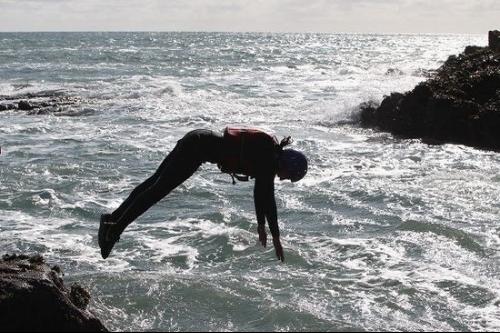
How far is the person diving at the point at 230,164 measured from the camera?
637 centimetres

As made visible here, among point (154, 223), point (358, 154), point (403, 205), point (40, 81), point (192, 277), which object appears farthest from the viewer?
point (40, 81)

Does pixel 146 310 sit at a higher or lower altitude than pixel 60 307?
lower

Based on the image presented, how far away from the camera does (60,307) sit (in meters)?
5.70

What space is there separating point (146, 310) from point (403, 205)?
21.4 feet

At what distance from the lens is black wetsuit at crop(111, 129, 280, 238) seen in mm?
6383

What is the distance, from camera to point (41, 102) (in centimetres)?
2770

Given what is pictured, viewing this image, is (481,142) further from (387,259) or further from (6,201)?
(6,201)

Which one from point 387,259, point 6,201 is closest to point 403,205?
point 387,259

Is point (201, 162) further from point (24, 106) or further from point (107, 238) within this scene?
point (24, 106)

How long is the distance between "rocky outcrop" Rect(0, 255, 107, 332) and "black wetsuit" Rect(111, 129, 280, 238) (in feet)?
3.26

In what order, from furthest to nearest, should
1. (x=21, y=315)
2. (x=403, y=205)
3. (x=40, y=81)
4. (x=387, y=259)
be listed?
(x=40, y=81)
(x=403, y=205)
(x=387, y=259)
(x=21, y=315)

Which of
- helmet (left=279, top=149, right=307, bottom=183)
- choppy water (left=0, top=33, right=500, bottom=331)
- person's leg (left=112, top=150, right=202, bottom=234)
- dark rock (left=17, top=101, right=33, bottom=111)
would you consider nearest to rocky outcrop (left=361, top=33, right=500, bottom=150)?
choppy water (left=0, top=33, right=500, bottom=331)

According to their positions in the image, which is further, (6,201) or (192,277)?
(6,201)

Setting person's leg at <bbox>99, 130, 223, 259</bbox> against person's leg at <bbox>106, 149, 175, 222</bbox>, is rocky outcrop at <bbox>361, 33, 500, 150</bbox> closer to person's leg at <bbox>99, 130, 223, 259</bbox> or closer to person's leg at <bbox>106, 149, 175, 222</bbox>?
person's leg at <bbox>99, 130, 223, 259</bbox>
